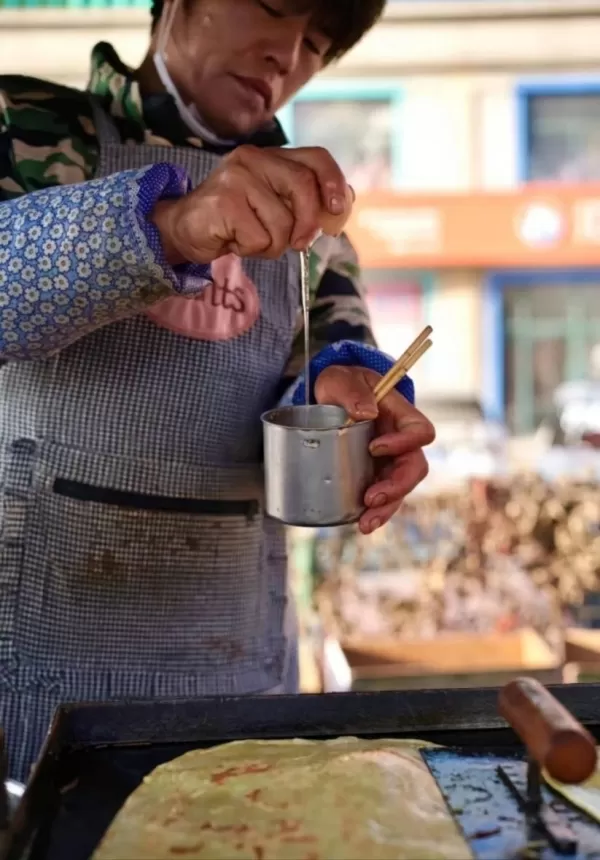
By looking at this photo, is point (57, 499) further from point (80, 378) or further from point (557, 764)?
point (557, 764)

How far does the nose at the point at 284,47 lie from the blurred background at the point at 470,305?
1461 mm

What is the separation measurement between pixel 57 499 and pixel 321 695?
448 mm

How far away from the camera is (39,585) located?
4.21 feet

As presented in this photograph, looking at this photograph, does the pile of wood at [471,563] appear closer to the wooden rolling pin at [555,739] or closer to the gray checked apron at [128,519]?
the gray checked apron at [128,519]

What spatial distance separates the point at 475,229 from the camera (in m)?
4.28

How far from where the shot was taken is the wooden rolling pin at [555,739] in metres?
0.71

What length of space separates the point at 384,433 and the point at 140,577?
375mm

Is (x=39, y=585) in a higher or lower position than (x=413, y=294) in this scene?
lower

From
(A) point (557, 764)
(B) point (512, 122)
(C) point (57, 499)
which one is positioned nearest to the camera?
(A) point (557, 764)

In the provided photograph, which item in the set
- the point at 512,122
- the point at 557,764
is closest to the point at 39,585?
the point at 557,764

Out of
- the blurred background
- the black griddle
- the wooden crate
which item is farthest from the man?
the blurred background

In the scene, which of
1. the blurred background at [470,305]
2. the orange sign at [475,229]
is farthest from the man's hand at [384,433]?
the orange sign at [475,229]

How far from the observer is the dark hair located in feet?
4.36

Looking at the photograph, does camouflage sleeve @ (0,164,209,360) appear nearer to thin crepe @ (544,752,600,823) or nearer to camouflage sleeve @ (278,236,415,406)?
camouflage sleeve @ (278,236,415,406)
